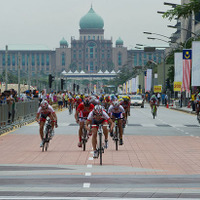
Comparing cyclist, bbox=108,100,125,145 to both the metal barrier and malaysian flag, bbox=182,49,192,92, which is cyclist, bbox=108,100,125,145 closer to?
the metal barrier

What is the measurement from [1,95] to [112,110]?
382 inches

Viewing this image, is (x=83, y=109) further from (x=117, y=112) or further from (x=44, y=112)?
(x=117, y=112)

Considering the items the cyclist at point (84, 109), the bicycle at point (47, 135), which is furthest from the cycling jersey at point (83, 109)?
the bicycle at point (47, 135)

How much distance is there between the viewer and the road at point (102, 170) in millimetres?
10578

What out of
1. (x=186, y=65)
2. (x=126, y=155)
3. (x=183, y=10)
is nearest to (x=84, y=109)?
(x=126, y=155)

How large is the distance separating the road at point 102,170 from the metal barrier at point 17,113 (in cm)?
458

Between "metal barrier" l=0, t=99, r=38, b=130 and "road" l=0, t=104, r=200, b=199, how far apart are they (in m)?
4.58

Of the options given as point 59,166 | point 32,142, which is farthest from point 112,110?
point 59,166

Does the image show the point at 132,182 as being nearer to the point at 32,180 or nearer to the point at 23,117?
the point at 32,180

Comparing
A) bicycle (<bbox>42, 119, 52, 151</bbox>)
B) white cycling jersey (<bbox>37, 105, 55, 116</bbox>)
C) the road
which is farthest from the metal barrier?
bicycle (<bbox>42, 119, 52, 151</bbox>)

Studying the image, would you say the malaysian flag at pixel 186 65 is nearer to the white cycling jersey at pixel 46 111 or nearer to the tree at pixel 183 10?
the tree at pixel 183 10

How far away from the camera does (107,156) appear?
17.4 metres

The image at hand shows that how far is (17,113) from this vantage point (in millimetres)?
31562

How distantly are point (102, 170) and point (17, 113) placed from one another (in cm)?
1804
